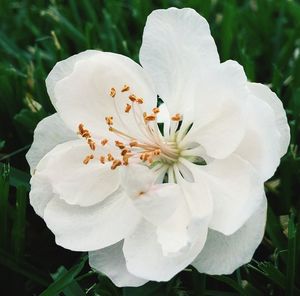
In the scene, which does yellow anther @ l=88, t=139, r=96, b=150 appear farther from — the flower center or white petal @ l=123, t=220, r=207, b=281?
white petal @ l=123, t=220, r=207, b=281

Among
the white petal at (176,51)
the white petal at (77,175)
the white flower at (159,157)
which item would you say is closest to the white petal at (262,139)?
the white flower at (159,157)

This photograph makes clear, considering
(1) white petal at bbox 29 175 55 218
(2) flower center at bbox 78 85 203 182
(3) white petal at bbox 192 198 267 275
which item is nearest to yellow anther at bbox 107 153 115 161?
(2) flower center at bbox 78 85 203 182

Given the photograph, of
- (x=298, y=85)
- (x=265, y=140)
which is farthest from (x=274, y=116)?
(x=298, y=85)

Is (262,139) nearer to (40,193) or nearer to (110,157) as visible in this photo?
(110,157)

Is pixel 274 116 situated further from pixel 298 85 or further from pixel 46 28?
pixel 46 28

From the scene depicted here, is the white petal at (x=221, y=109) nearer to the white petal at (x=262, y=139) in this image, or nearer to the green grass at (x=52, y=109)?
the white petal at (x=262, y=139)
